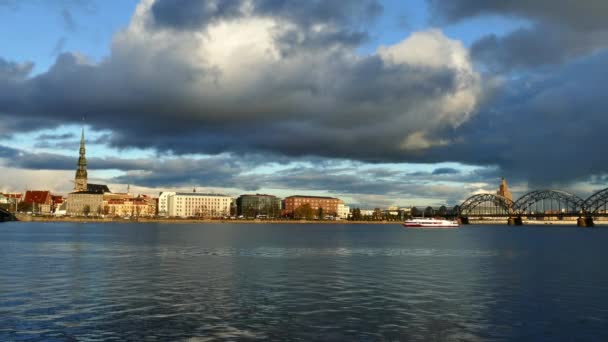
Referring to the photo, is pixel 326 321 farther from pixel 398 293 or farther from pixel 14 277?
pixel 14 277

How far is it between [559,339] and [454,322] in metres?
5.00

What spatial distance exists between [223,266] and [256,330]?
30.6 metres

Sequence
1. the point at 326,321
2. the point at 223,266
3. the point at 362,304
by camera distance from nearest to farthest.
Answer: the point at 326,321, the point at 362,304, the point at 223,266

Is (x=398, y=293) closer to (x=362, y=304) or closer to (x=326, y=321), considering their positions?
(x=362, y=304)

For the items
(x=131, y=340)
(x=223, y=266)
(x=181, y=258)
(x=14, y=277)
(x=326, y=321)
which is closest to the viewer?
(x=131, y=340)

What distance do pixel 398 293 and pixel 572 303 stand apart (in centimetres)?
1065

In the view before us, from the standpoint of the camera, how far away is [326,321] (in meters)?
28.6

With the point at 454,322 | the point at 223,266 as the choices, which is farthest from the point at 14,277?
the point at 454,322

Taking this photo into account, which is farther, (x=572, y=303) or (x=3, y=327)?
(x=572, y=303)

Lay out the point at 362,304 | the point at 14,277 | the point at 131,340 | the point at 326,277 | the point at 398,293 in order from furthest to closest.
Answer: the point at 326,277, the point at 14,277, the point at 398,293, the point at 362,304, the point at 131,340

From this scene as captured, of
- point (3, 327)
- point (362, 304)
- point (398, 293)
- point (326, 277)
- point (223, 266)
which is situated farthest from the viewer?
point (223, 266)

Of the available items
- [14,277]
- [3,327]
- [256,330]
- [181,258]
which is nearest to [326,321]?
[256,330]

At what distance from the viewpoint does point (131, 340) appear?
2397cm

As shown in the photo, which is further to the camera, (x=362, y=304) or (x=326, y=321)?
(x=362, y=304)
